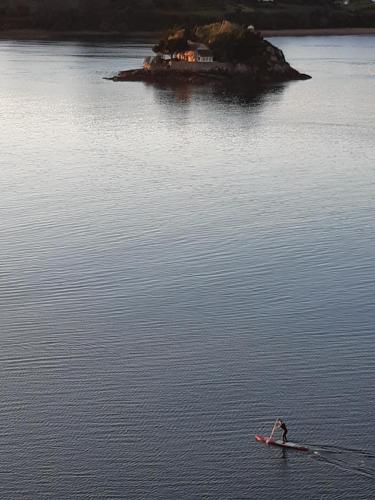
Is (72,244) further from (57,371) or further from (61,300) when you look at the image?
(57,371)

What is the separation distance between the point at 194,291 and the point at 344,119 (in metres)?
32.8

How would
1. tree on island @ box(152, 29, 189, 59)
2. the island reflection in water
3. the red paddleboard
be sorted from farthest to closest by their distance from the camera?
tree on island @ box(152, 29, 189, 59)
the island reflection in water
the red paddleboard

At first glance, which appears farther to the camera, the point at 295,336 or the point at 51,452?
the point at 295,336

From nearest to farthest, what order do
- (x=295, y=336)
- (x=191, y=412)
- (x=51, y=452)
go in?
(x=51, y=452) → (x=191, y=412) → (x=295, y=336)

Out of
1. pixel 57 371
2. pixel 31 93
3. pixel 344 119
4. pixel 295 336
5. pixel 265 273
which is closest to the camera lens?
pixel 57 371

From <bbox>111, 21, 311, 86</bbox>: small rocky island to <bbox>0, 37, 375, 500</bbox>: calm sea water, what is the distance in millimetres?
26514

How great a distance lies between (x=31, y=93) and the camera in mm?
64750

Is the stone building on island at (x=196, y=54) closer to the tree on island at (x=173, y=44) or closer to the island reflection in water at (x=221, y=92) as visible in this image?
the tree on island at (x=173, y=44)

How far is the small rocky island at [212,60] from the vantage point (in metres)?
72.3

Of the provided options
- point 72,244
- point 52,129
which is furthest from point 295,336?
point 52,129

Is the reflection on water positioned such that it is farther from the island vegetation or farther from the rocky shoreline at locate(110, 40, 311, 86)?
the island vegetation

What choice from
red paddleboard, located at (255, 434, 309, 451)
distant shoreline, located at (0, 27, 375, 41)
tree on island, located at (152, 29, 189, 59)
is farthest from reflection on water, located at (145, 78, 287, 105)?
distant shoreline, located at (0, 27, 375, 41)

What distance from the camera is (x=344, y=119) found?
5519cm

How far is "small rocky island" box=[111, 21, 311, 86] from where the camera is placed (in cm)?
7231
